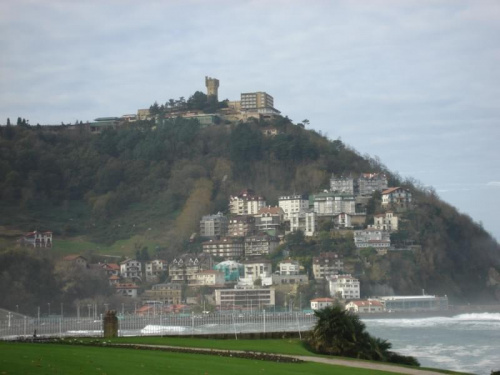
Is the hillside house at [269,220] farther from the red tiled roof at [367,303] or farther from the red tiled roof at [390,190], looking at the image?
the red tiled roof at [367,303]

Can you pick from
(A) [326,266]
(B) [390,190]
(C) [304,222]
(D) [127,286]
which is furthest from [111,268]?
(B) [390,190]

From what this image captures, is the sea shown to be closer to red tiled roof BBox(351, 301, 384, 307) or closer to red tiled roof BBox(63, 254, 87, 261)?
red tiled roof BBox(351, 301, 384, 307)

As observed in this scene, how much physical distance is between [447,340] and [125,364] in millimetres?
37242

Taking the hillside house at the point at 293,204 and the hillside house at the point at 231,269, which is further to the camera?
the hillside house at the point at 293,204

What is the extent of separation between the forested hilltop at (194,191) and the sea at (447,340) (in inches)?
654

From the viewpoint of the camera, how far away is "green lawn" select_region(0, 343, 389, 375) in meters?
18.5

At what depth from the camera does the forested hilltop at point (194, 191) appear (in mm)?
104812

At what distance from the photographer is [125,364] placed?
65.3 feet

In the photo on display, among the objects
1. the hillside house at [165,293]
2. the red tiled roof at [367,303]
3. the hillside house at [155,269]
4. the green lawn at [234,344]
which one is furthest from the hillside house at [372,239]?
the green lawn at [234,344]

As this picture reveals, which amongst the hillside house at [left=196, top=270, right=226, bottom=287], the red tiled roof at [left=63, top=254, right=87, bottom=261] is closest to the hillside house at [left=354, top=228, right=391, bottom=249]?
the hillside house at [left=196, top=270, right=226, bottom=287]

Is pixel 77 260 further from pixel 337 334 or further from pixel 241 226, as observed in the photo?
pixel 337 334

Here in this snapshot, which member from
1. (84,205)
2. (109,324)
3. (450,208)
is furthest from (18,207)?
(109,324)

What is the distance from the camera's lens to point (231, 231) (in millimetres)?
113125

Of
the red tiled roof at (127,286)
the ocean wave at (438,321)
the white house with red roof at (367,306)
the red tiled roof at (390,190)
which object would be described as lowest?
the ocean wave at (438,321)
